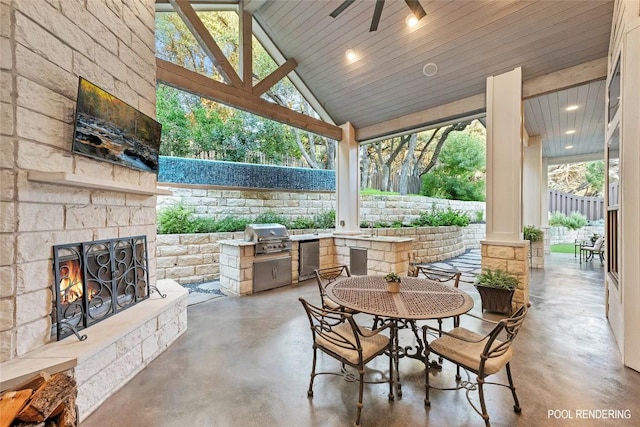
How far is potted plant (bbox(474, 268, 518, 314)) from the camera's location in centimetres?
Answer: 363

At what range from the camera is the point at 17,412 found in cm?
134

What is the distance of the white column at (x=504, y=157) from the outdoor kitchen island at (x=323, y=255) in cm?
165

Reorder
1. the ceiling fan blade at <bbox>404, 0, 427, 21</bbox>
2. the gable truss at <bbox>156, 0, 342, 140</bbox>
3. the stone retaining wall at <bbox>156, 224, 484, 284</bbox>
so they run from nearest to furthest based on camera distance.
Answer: the ceiling fan blade at <bbox>404, 0, 427, 21</bbox>, the gable truss at <bbox>156, 0, 342, 140</bbox>, the stone retaining wall at <bbox>156, 224, 484, 284</bbox>

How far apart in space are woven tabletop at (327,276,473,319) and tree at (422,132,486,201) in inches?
358

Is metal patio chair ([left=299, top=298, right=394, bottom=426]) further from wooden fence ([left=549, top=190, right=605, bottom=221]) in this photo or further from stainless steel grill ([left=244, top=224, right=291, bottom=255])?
wooden fence ([left=549, top=190, right=605, bottom=221])

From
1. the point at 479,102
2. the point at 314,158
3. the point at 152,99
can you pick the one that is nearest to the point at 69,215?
the point at 152,99

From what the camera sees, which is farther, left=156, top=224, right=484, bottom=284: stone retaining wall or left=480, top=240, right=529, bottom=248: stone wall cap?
left=156, top=224, right=484, bottom=284: stone retaining wall

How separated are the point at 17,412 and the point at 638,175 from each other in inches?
184

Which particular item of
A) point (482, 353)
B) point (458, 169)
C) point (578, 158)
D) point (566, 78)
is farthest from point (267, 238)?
point (578, 158)

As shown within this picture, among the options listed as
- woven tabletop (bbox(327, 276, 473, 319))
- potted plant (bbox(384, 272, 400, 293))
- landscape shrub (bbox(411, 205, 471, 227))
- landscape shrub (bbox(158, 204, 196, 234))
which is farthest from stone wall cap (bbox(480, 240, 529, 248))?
landscape shrub (bbox(158, 204, 196, 234))

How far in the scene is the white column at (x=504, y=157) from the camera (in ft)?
12.5

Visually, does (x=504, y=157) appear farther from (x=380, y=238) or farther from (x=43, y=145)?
(x=43, y=145)

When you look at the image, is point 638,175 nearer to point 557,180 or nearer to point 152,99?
point 152,99

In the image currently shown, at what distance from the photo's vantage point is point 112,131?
7.78 ft
